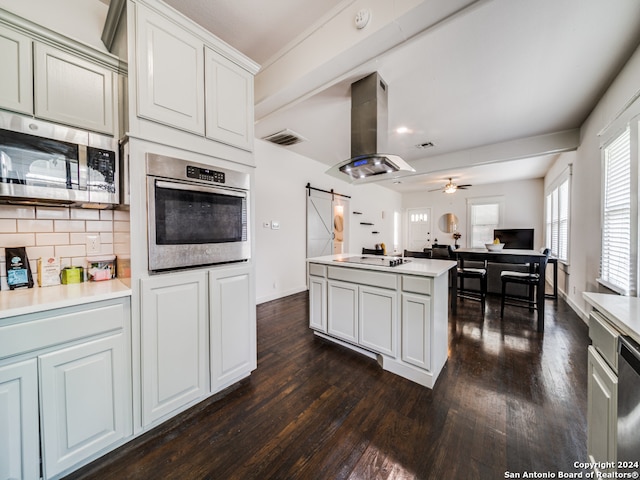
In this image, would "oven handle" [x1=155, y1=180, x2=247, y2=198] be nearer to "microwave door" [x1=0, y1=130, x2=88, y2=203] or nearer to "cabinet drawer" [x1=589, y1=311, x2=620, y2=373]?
"microwave door" [x1=0, y1=130, x2=88, y2=203]

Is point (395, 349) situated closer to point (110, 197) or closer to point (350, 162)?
point (350, 162)

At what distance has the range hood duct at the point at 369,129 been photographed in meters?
2.31

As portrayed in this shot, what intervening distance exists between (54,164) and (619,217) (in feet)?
14.7

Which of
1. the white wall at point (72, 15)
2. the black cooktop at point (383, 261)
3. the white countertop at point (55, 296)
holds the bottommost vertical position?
the white countertop at point (55, 296)

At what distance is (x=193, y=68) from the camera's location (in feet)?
5.19

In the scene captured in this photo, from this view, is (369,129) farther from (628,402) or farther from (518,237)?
(518,237)

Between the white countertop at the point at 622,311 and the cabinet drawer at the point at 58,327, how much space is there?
2243 millimetres

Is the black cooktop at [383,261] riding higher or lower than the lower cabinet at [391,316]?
higher

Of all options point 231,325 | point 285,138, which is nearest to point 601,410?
point 231,325

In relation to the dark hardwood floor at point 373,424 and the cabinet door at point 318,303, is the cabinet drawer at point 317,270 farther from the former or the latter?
the dark hardwood floor at point 373,424

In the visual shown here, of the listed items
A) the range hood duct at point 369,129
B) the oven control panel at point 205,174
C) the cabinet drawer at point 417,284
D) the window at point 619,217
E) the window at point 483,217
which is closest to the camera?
the oven control panel at point 205,174

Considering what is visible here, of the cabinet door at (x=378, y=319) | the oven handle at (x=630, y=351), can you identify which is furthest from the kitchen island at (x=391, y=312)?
the oven handle at (x=630, y=351)

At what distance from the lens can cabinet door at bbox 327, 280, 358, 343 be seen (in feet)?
7.67

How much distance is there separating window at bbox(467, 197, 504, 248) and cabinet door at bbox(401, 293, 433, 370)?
7191mm
